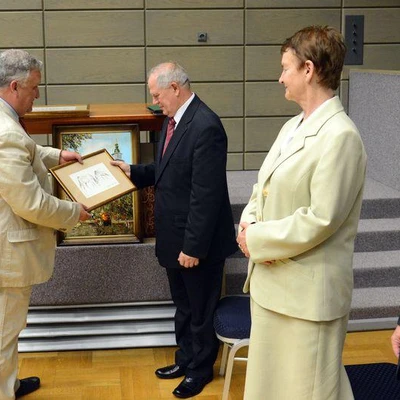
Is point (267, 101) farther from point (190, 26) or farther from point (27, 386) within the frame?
point (27, 386)

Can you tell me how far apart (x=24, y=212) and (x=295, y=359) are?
4.18 ft

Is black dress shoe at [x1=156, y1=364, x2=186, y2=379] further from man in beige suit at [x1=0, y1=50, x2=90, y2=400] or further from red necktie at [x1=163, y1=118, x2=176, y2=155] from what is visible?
red necktie at [x1=163, y1=118, x2=176, y2=155]

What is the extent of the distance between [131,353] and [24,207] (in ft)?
4.38

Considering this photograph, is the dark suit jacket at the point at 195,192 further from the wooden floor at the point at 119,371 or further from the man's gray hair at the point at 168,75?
the wooden floor at the point at 119,371

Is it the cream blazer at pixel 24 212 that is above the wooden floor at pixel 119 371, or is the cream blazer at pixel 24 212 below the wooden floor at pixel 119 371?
above

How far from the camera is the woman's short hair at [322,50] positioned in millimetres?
2201

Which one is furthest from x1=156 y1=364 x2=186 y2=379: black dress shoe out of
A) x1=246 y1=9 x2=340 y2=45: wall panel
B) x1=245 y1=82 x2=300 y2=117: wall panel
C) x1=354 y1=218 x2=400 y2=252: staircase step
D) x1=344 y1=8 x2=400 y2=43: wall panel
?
x1=344 y1=8 x2=400 y2=43: wall panel

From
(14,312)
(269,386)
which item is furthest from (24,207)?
(269,386)

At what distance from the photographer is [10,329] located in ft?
10.2

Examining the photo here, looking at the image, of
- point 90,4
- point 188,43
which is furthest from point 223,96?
point 90,4

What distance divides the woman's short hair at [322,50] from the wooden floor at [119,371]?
70.8 inches

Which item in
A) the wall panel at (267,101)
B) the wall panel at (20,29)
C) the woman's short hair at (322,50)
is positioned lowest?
the wall panel at (267,101)

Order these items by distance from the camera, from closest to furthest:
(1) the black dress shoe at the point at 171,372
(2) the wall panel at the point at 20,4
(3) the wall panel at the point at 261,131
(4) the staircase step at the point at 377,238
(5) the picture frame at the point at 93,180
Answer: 1. (5) the picture frame at the point at 93,180
2. (1) the black dress shoe at the point at 171,372
3. (4) the staircase step at the point at 377,238
4. (2) the wall panel at the point at 20,4
5. (3) the wall panel at the point at 261,131

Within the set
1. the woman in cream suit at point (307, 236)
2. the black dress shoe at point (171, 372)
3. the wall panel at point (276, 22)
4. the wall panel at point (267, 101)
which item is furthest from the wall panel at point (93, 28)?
the woman in cream suit at point (307, 236)
